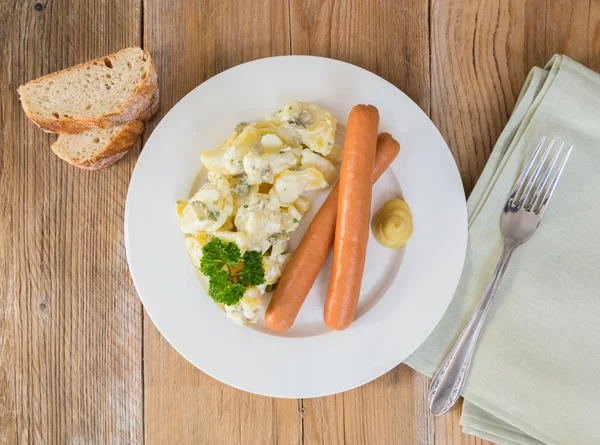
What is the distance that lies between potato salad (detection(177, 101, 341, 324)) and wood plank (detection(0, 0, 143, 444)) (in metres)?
0.50

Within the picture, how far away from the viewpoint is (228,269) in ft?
6.21

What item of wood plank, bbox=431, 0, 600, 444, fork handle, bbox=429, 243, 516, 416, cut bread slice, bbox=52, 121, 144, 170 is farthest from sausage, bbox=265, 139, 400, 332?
cut bread slice, bbox=52, 121, 144, 170

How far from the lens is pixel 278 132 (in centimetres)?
202

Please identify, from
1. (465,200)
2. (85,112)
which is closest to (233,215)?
(85,112)

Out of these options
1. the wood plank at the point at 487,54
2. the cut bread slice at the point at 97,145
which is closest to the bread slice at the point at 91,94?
the cut bread slice at the point at 97,145

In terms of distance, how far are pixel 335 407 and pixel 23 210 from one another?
5.17 ft

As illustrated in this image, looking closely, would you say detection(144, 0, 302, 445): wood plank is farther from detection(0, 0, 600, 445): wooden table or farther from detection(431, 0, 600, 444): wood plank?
detection(431, 0, 600, 444): wood plank

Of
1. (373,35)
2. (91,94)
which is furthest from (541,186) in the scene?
(91,94)

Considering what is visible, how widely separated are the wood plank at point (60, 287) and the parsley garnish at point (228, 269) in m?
0.56

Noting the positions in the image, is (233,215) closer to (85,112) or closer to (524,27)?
(85,112)

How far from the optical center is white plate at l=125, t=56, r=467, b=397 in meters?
2.07

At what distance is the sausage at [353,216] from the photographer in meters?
1.92

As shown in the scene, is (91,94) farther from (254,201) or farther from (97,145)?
(254,201)

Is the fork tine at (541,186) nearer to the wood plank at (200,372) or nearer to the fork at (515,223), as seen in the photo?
the fork at (515,223)
